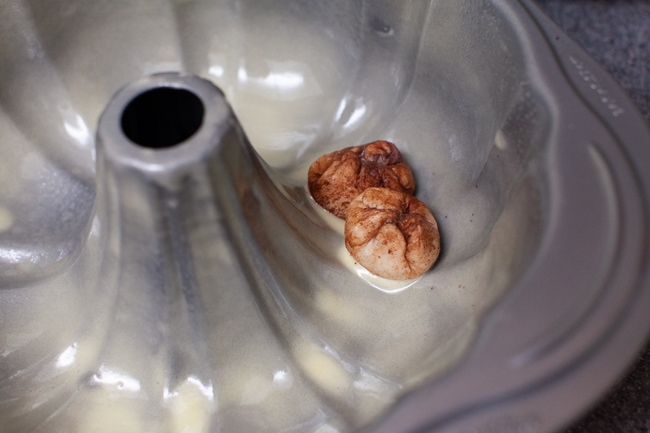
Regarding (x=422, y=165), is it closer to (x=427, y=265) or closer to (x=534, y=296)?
(x=427, y=265)

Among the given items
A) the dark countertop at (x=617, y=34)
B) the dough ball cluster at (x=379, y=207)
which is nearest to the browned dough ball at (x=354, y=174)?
the dough ball cluster at (x=379, y=207)

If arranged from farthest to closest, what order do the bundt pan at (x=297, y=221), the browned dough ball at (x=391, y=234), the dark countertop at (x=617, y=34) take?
1. the dark countertop at (x=617, y=34)
2. the browned dough ball at (x=391, y=234)
3. the bundt pan at (x=297, y=221)

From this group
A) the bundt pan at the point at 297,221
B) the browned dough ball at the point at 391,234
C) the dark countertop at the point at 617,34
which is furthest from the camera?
the dark countertop at the point at 617,34

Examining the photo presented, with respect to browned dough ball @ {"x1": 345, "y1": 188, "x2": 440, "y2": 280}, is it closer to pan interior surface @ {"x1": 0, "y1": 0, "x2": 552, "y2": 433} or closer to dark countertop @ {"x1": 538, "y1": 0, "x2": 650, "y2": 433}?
pan interior surface @ {"x1": 0, "y1": 0, "x2": 552, "y2": 433}

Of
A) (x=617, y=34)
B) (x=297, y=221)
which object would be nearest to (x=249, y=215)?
(x=297, y=221)

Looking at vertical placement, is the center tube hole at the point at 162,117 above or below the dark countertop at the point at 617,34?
above

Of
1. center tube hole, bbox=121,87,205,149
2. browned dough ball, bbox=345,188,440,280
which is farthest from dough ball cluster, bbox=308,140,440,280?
center tube hole, bbox=121,87,205,149

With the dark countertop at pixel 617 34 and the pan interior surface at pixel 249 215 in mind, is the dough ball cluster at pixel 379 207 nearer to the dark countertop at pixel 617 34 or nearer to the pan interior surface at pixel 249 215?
the pan interior surface at pixel 249 215
